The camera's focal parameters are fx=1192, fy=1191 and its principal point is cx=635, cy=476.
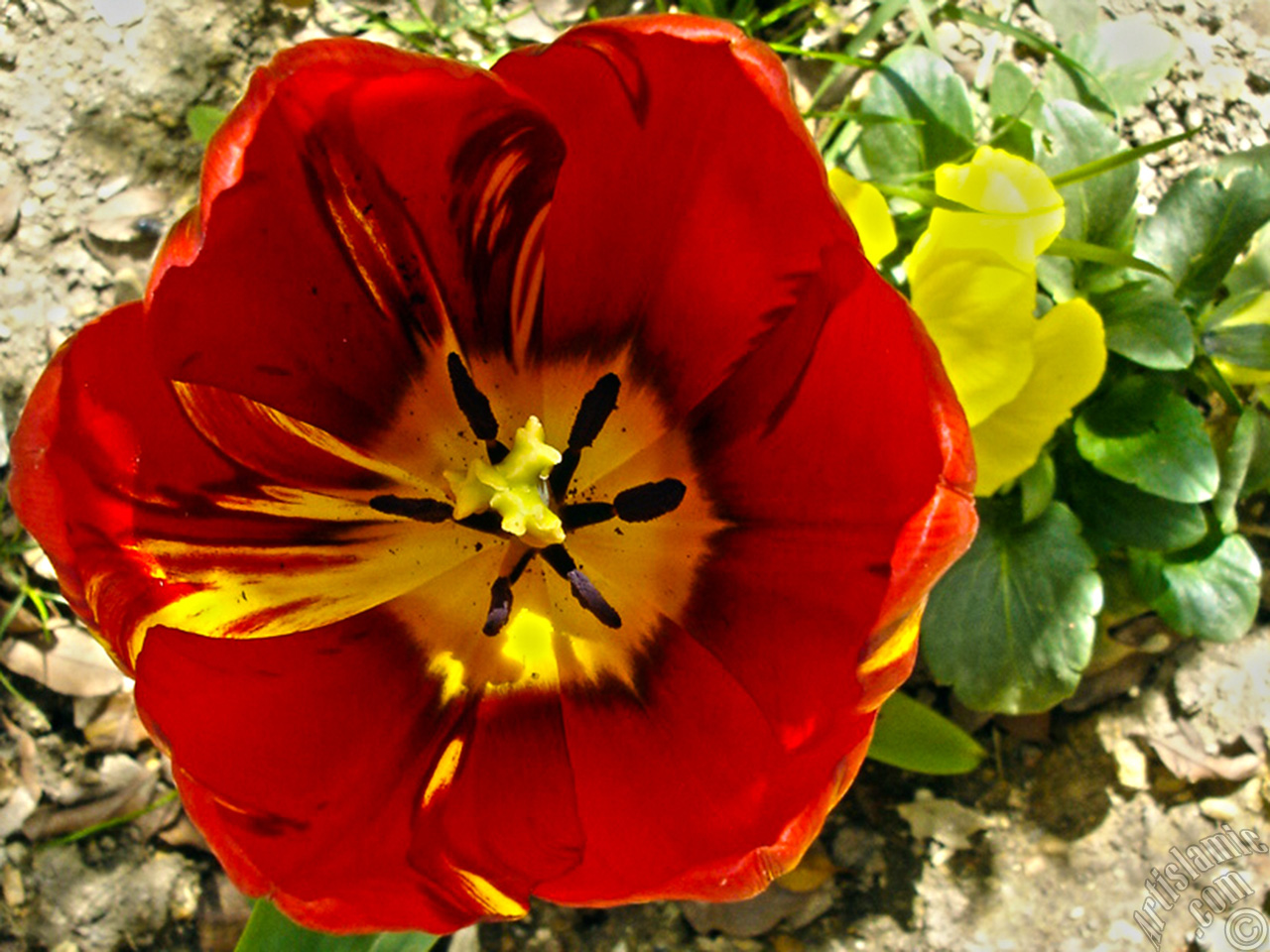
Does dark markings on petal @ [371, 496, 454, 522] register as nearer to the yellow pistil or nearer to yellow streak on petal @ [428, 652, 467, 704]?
the yellow pistil

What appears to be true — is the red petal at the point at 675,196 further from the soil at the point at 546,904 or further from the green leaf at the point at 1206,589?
the soil at the point at 546,904

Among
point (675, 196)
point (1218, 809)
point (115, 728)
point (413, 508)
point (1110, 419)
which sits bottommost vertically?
point (1218, 809)

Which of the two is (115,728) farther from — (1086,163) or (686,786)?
(1086,163)

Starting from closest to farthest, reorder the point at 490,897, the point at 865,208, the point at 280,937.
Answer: the point at 490,897 → the point at 280,937 → the point at 865,208

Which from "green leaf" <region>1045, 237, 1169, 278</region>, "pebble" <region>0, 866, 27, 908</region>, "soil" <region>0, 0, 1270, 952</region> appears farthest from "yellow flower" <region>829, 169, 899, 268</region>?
"pebble" <region>0, 866, 27, 908</region>

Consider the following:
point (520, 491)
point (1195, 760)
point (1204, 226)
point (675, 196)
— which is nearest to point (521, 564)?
point (520, 491)

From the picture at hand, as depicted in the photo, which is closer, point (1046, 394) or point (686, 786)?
point (686, 786)

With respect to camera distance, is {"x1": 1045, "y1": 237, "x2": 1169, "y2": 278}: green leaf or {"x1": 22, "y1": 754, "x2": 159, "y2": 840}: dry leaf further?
{"x1": 22, "y1": 754, "x2": 159, "y2": 840}: dry leaf
